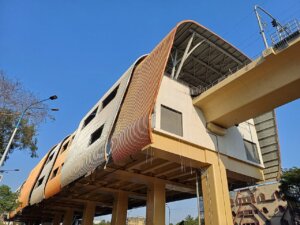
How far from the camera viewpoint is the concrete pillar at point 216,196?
1478cm

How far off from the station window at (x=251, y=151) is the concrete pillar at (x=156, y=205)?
756cm

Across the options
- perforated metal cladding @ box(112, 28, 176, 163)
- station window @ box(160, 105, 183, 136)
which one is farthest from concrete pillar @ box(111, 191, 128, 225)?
station window @ box(160, 105, 183, 136)

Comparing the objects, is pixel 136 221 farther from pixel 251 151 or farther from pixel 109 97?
pixel 251 151

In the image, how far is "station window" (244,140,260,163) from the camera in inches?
806

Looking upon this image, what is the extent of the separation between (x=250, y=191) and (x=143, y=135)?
51080 mm

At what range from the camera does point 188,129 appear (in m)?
16.8

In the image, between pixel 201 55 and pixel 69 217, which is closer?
pixel 201 55

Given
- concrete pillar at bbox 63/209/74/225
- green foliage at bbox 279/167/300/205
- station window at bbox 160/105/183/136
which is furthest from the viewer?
green foliage at bbox 279/167/300/205

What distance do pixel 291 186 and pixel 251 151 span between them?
24.7 metres

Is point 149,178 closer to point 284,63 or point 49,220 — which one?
point 284,63

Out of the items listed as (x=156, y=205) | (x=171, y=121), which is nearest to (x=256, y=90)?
(x=171, y=121)

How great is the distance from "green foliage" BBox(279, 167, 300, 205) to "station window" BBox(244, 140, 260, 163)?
2293 cm

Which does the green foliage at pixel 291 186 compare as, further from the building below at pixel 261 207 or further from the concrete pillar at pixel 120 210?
the concrete pillar at pixel 120 210

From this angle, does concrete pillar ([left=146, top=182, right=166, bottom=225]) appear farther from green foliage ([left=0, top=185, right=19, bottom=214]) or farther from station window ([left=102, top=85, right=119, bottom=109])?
green foliage ([left=0, top=185, right=19, bottom=214])
